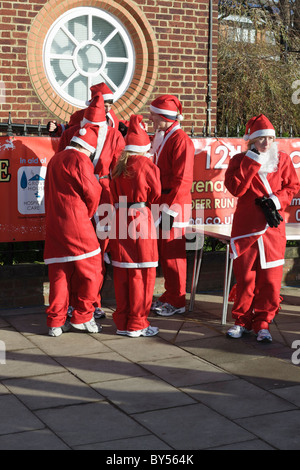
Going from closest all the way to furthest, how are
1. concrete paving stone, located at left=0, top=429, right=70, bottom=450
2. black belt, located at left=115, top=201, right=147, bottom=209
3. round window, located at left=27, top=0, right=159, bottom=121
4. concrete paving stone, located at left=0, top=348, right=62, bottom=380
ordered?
concrete paving stone, located at left=0, top=429, right=70, bottom=450
concrete paving stone, located at left=0, top=348, right=62, bottom=380
black belt, located at left=115, top=201, right=147, bottom=209
round window, located at left=27, top=0, right=159, bottom=121

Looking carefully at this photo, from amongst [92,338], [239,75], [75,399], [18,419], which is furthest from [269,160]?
[239,75]

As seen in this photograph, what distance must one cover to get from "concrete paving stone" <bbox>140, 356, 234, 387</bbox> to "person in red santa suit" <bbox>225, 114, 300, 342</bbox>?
0.77 metres

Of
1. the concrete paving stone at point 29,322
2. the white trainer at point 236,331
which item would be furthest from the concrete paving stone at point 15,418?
the white trainer at point 236,331

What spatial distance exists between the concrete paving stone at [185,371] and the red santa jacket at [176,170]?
5.52ft

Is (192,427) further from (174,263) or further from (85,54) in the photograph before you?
(85,54)

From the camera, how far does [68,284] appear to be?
6738 mm

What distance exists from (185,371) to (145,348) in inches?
25.8

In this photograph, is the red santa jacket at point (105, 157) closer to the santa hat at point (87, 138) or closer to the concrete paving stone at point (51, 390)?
the santa hat at point (87, 138)

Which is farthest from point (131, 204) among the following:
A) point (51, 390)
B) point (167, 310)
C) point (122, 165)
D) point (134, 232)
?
point (51, 390)

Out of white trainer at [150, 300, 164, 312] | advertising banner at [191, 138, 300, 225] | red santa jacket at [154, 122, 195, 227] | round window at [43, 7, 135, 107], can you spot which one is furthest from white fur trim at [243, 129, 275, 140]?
round window at [43, 7, 135, 107]

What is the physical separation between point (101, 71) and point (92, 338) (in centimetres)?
555

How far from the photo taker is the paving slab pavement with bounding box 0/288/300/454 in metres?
4.48

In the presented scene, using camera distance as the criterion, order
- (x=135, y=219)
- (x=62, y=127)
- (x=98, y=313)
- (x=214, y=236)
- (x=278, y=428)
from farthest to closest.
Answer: (x=62, y=127)
(x=98, y=313)
(x=214, y=236)
(x=135, y=219)
(x=278, y=428)

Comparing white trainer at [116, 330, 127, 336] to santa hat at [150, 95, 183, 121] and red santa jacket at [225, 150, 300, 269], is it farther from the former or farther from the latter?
santa hat at [150, 95, 183, 121]
